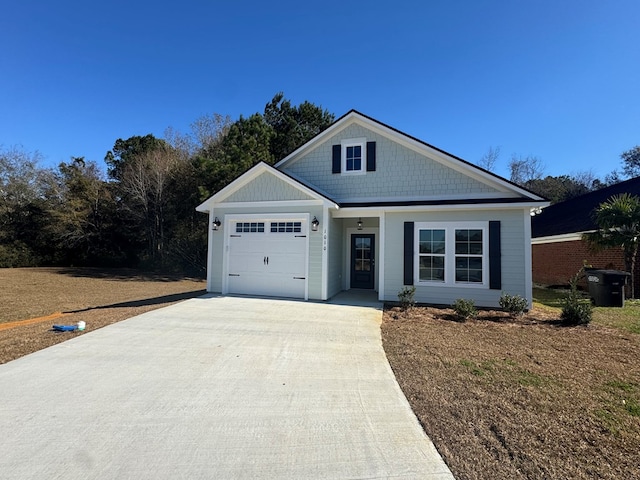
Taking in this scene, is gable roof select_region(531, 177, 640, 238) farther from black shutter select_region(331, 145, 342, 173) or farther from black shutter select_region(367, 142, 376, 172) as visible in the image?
black shutter select_region(331, 145, 342, 173)

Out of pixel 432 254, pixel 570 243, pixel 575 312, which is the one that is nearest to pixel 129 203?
pixel 432 254

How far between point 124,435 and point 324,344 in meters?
3.36

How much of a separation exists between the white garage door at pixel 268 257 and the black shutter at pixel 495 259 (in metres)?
5.39

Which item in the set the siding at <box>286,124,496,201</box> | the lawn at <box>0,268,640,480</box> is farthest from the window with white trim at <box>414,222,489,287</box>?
the siding at <box>286,124,496,201</box>

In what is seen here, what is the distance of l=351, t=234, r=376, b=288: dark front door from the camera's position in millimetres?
12172

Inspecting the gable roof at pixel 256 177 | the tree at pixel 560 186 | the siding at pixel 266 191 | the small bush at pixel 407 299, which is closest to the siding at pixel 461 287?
the small bush at pixel 407 299

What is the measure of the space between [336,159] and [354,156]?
0.65 metres

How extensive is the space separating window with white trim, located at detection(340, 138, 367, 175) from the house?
4 centimetres

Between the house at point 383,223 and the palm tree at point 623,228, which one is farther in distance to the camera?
the palm tree at point 623,228

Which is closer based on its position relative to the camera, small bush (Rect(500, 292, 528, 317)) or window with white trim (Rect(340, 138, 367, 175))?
small bush (Rect(500, 292, 528, 317))

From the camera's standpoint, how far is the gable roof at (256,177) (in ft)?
32.1

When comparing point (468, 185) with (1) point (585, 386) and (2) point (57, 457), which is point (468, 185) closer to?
(1) point (585, 386)

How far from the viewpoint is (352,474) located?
2.45 meters

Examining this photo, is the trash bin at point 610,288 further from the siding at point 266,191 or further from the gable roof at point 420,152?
the siding at point 266,191
